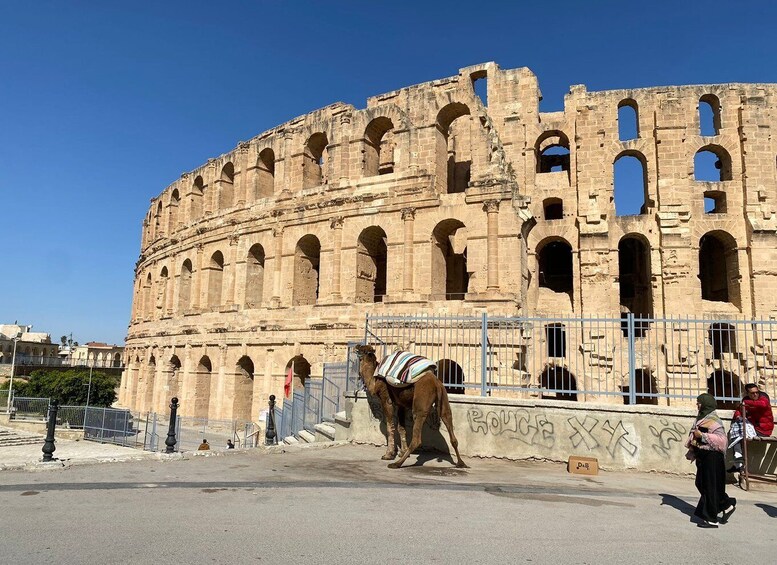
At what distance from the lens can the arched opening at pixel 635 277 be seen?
2507 cm

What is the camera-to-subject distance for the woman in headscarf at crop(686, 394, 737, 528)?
5973 mm

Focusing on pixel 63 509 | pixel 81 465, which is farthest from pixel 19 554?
pixel 81 465

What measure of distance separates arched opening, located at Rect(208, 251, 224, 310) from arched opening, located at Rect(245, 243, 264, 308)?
272 cm

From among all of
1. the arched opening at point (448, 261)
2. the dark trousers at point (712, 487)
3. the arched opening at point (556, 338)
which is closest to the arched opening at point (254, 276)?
the arched opening at point (448, 261)

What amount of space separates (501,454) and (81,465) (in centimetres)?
677

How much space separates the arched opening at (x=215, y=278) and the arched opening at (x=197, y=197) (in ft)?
14.1

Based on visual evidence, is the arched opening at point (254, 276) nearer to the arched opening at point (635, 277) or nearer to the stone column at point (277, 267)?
the stone column at point (277, 267)

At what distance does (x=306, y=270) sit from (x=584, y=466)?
16833mm

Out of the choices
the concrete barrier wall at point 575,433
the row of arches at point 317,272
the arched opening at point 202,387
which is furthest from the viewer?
the arched opening at point 202,387

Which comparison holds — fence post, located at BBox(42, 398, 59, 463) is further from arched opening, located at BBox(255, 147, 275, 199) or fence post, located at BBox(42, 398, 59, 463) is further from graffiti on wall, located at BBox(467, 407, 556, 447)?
arched opening, located at BBox(255, 147, 275, 199)

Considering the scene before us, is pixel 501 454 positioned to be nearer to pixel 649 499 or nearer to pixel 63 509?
pixel 649 499

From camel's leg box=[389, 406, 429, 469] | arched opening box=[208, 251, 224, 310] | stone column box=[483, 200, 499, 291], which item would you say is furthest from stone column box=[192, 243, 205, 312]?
camel's leg box=[389, 406, 429, 469]

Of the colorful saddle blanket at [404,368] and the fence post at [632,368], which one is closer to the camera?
the colorful saddle blanket at [404,368]

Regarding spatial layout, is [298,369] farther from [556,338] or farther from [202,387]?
[556,338]
